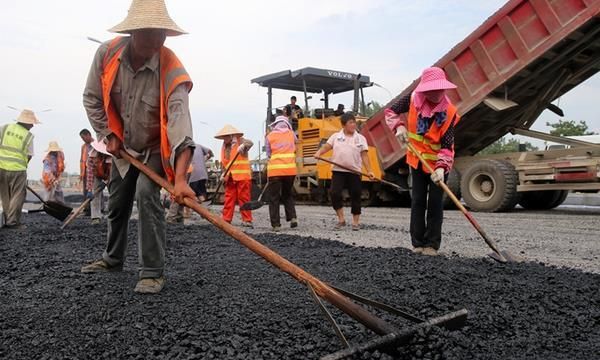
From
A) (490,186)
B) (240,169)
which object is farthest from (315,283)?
(490,186)

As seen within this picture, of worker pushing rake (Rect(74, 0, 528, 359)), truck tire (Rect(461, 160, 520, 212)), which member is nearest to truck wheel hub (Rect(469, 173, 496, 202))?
truck tire (Rect(461, 160, 520, 212))

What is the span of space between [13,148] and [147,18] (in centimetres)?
523

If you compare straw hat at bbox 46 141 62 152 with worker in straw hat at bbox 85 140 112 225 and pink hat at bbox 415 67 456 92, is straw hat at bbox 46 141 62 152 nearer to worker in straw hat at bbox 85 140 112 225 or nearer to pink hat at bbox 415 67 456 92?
worker in straw hat at bbox 85 140 112 225

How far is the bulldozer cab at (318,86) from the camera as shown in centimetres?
1130

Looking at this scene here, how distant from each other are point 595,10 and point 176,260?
613 centimetres

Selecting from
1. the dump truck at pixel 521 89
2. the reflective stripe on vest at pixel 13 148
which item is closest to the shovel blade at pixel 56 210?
the reflective stripe on vest at pixel 13 148

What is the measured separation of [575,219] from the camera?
25.6 ft

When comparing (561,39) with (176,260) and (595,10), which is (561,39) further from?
(176,260)

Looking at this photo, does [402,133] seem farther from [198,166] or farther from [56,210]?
[56,210]

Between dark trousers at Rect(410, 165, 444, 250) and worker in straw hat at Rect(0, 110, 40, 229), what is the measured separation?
5.37 m

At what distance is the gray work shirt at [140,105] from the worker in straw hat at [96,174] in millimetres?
3295

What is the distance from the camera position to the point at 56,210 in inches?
290

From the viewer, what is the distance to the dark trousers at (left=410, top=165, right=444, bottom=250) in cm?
453

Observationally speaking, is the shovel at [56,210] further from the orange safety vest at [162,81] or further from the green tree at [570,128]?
the green tree at [570,128]
